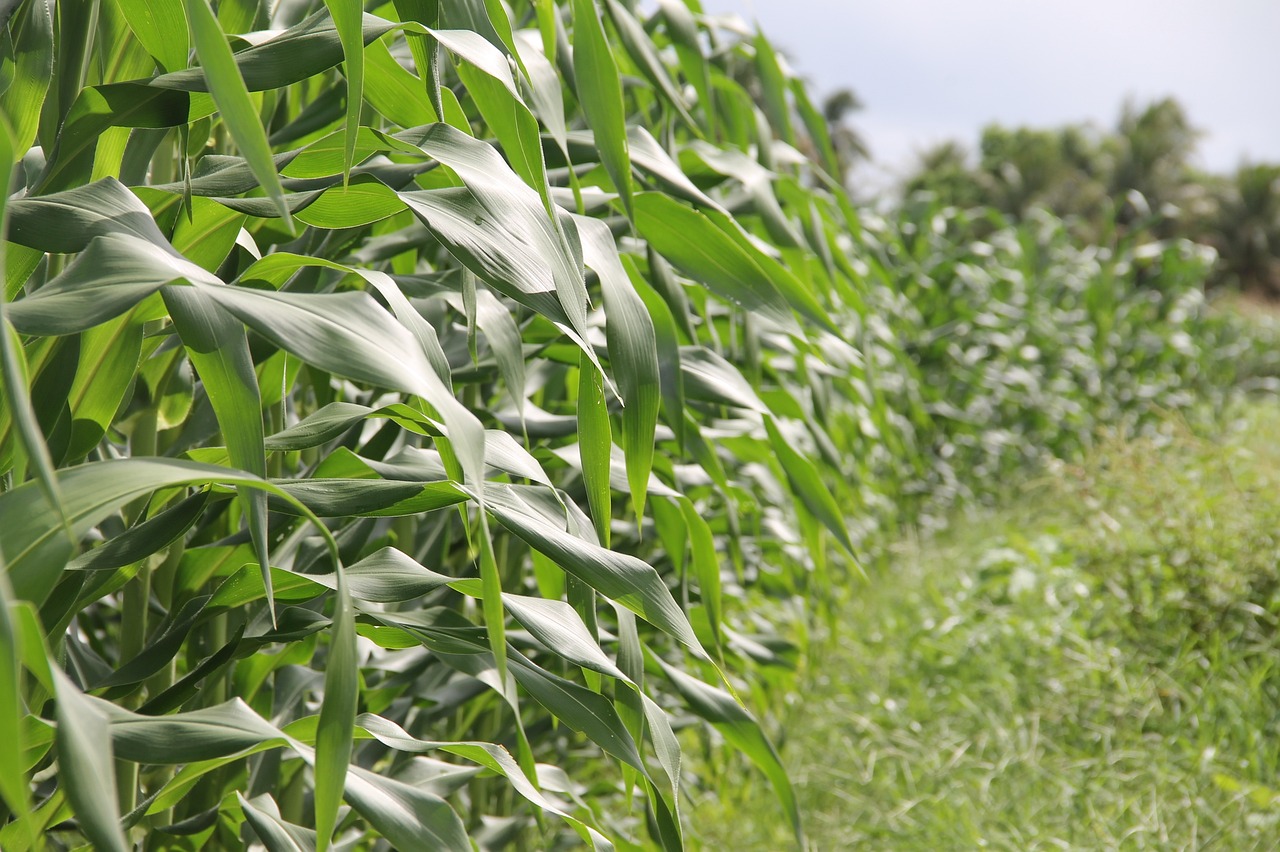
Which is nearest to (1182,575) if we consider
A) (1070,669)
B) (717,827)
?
(1070,669)

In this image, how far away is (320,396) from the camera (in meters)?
0.74

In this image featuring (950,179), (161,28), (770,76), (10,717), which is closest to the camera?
(10,717)

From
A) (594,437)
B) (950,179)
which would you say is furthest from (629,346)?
(950,179)

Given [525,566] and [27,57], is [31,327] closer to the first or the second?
[27,57]

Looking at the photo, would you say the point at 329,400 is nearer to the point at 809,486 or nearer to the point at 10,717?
the point at 809,486

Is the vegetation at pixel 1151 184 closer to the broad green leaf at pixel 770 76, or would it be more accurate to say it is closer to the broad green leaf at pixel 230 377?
the broad green leaf at pixel 770 76

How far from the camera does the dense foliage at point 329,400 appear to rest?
33 centimetres

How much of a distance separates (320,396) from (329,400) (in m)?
0.03

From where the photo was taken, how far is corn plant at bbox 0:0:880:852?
0.32 metres

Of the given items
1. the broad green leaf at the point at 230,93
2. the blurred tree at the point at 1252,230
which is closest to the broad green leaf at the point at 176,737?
the broad green leaf at the point at 230,93

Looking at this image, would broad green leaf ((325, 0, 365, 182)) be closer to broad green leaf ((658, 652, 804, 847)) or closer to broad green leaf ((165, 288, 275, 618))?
broad green leaf ((165, 288, 275, 618))

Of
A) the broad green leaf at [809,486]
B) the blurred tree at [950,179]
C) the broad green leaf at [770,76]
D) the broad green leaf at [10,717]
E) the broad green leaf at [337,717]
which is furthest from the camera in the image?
the blurred tree at [950,179]

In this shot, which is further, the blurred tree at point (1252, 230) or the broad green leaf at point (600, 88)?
the blurred tree at point (1252, 230)

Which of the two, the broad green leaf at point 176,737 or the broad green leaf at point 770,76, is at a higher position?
the broad green leaf at point 770,76
